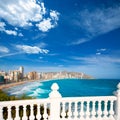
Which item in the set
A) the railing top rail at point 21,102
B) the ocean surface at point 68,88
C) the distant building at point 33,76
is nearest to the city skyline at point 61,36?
the distant building at point 33,76

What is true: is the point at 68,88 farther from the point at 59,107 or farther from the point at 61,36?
the point at 59,107

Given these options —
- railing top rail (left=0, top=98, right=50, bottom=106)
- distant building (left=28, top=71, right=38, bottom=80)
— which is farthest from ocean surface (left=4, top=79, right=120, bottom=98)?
railing top rail (left=0, top=98, right=50, bottom=106)

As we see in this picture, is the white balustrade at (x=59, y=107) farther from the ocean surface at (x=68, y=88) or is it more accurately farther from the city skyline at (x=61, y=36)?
the ocean surface at (x=68, y=88)

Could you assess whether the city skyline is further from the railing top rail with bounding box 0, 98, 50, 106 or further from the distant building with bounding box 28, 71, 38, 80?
the railing top rail with bounding box 0, 98, 50, 106

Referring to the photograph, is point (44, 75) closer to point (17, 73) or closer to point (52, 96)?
point (17, 73)

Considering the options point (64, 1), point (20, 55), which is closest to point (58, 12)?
point (64, 1)

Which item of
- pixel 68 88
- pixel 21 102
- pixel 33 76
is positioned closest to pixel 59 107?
pixel 21 102
